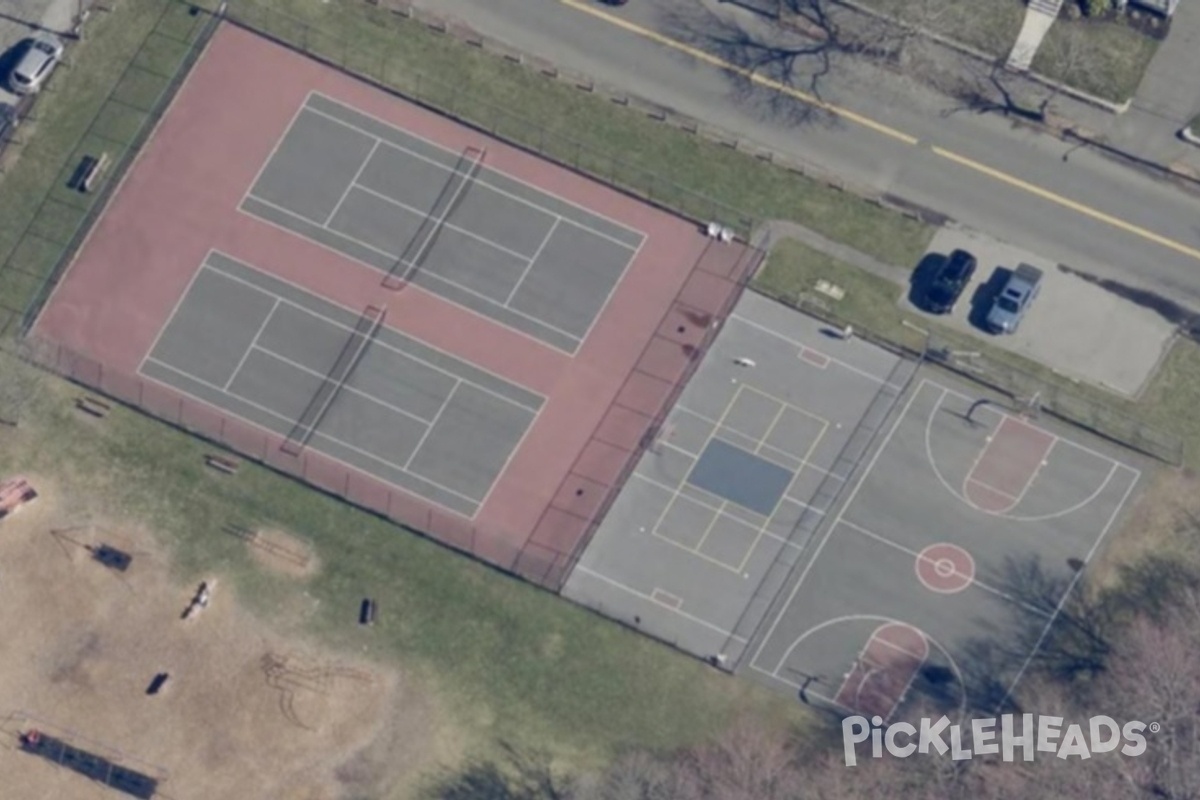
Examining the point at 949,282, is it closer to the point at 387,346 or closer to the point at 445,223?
the point at 445,223

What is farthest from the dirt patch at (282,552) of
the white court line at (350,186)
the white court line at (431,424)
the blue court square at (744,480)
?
the blue court square at (744,480)

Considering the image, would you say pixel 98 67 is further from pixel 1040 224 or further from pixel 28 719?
pixel 1040 224

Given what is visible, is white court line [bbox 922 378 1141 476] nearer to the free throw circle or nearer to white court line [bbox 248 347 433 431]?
the free throw circle

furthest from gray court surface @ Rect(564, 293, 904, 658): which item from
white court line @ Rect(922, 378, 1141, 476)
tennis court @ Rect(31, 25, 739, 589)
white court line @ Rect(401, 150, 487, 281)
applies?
white court line @ Rect(401, 150, 487, 281)

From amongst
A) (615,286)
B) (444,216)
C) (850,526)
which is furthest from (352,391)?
(850,526)

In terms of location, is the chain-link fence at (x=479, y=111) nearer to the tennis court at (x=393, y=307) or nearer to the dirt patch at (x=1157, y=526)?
the tennis court at (x=393, y=307)

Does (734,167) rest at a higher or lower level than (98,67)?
higher

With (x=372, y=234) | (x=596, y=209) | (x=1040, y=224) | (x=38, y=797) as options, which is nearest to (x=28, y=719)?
(x=38, y=797)
